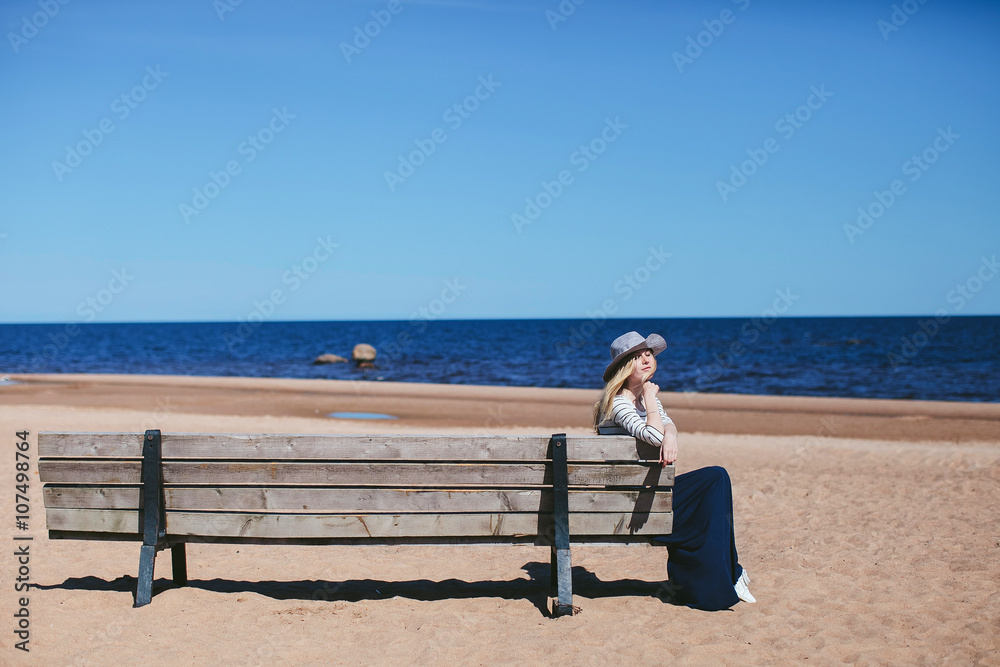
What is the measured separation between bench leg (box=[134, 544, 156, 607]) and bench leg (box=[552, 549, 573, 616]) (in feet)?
7.10

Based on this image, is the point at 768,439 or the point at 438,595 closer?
the point at 438,595

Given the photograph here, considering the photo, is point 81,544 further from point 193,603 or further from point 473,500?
point 473,500

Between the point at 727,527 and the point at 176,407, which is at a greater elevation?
the point at 176,407

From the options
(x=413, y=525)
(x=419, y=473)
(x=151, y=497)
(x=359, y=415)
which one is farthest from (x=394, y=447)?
(x=359, y=415)

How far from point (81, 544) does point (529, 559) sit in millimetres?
3346

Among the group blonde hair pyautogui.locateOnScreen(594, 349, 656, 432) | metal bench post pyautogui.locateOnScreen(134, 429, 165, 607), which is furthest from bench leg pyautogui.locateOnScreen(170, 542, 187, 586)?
blonde hair pyautogui.locateOnScreen(594, 349, 656, 432)

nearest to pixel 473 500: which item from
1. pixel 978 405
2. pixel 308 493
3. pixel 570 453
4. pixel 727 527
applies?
pixel 570 453

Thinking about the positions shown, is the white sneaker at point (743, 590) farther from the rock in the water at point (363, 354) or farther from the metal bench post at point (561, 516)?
the rock in the water at point (363, 354)

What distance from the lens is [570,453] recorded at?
370 centimetres

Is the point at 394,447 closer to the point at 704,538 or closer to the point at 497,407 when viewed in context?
the point at 704,538

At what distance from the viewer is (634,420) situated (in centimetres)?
381

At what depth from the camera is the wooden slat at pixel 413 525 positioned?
12.3ft

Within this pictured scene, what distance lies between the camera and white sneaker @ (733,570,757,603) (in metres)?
4.22

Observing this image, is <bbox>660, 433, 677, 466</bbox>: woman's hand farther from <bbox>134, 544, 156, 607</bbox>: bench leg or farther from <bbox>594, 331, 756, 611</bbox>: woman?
<bbox>134, 544, 156, 607</bbox>: bench leg
